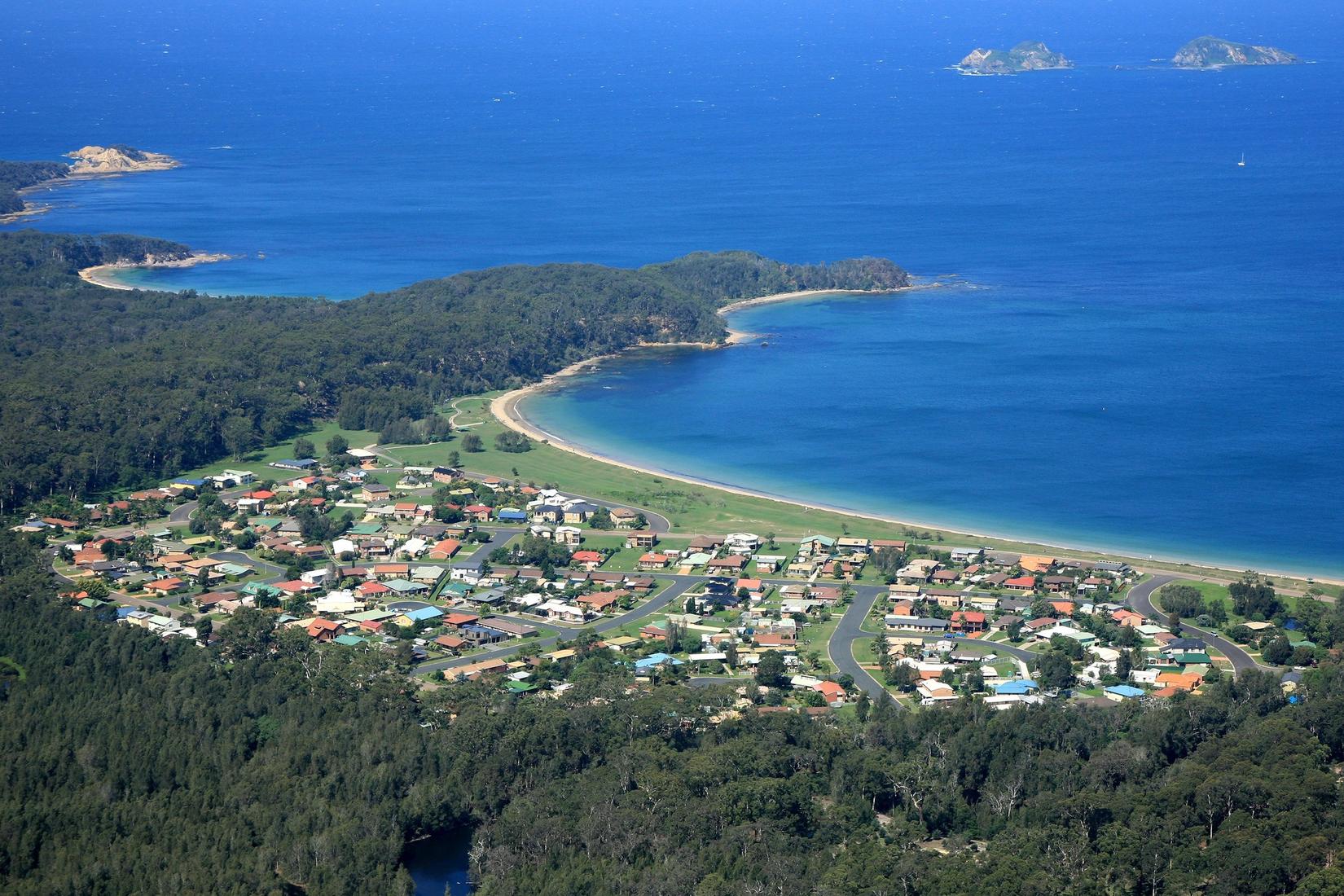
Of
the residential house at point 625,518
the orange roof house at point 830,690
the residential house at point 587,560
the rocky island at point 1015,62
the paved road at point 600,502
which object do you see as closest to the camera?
the orange roof house at point 830,690

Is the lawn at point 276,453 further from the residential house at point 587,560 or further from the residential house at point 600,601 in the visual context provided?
the residential house at point 600,601

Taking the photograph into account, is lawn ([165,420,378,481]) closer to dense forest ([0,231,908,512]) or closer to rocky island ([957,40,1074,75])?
dense forest ([0,231,908,512])

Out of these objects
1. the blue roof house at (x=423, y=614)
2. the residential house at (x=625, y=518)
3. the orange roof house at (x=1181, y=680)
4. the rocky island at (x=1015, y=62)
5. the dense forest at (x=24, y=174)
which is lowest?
the orange roof house at (x=1181, y=680)

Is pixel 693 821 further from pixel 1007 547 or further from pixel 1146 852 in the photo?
pixel 1007 547

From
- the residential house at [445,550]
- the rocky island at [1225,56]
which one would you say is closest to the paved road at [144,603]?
the residential house at [445,550]

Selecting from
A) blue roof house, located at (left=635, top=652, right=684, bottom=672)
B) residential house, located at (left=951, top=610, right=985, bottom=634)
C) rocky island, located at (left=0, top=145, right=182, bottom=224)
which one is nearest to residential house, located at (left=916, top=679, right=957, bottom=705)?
residential house, located at (left=951, top=610, right=985, bottom=634)

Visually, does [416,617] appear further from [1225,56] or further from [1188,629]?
[1225,56]
